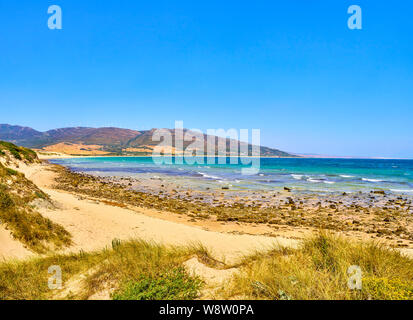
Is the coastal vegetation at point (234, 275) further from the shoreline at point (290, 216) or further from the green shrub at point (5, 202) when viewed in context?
the shoreline at point (290, 216)

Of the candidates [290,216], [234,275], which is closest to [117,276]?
[234,275]

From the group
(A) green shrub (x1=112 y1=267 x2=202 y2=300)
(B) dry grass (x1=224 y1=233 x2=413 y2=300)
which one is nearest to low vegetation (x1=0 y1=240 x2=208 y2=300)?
(A) green shrub (x1=112 y1=267 x2=202 y2=300)

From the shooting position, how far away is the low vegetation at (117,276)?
3.83 metres

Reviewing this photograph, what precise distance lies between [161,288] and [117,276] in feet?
3.73

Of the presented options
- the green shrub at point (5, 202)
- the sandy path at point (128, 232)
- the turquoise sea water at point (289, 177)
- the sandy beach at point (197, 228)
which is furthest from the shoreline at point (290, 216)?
the turquoise sea water at point (289, 177)

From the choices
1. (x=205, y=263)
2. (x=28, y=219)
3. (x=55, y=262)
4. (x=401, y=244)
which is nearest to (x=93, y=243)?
(x=28, y=219)

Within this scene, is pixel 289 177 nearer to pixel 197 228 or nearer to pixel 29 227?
pixel 197 228

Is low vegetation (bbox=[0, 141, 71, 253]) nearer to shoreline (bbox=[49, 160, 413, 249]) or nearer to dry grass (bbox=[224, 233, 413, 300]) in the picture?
dry grass (bbox=[224, 233, 413, 300])

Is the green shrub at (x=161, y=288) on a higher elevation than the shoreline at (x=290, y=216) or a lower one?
higher

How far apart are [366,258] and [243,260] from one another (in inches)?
94.8

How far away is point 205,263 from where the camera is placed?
502cm

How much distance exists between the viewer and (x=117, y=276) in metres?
4.36

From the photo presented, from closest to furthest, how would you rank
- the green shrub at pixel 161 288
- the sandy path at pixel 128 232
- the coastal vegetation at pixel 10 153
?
the green shrub at pixel 161 288, the sandy path at pixel 128 232, the coastal vegetation at pixel 10 153
